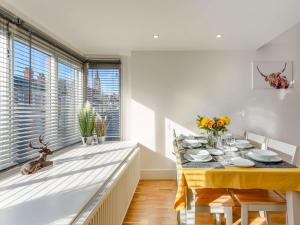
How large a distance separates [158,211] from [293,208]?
1.48 metres

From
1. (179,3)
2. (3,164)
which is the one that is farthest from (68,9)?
(3,164)

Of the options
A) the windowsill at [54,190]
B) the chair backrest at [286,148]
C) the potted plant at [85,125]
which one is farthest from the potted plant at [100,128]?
the chair backrest at [286,148]

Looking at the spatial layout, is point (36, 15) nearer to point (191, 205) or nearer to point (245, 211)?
point (191, 205)

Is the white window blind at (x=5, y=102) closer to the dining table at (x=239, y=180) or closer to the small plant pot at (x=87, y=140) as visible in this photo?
the small plant pot at (x=87, y=140)

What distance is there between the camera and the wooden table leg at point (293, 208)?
5.11ft

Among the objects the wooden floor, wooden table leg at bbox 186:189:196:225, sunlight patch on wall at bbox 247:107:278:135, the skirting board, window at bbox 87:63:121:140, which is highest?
window at bbox 87:63:121:140

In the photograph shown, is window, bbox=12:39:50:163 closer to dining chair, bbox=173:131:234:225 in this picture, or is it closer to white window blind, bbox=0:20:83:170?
white window blind, bbox=0:20:83:170

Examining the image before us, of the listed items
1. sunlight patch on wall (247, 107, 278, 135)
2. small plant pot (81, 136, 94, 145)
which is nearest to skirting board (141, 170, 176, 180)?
small plant pot (81, 136, 94, 145)

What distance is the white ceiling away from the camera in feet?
6.81

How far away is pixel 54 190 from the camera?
1431mm

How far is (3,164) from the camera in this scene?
1896 millimetres

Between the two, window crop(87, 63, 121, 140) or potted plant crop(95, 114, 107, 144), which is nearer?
potted plant crop(95, 114, 107, 144)

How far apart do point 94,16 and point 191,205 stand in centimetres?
211

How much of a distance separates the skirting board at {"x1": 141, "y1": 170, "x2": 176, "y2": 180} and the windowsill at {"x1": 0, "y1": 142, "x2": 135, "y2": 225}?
62.0 inches
